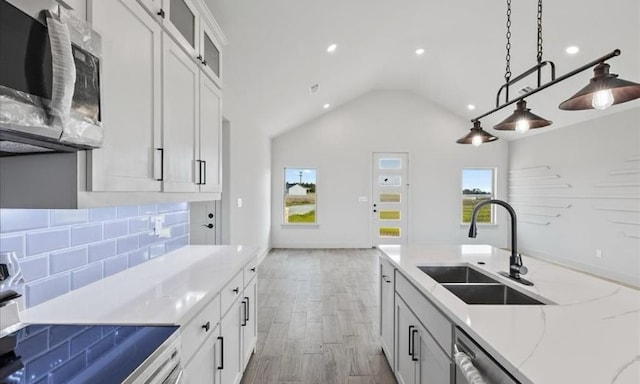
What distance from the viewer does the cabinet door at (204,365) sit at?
4.20ft

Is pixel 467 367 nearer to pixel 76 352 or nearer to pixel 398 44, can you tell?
pixel 76 352

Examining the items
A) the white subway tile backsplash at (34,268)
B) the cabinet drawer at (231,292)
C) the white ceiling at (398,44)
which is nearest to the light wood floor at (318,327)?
the cabinet drawer at (231,292)

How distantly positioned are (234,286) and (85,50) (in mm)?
1356

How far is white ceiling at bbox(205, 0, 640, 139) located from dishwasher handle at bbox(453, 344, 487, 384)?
2.53 meters

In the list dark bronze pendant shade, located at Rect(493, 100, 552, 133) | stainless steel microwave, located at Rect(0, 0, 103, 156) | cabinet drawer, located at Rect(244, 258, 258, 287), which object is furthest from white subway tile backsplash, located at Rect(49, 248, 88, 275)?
dark bronze pendant shade, located at Rect(493, 100, 552, 133)

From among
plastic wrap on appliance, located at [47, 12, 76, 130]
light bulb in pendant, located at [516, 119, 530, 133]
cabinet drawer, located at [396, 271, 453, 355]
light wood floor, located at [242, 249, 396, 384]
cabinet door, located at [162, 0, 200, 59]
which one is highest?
cabinet door, located at [162, 0, 200, 59]

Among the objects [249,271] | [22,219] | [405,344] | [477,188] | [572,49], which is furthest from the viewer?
[477,188]

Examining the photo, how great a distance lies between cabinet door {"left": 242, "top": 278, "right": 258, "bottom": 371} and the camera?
2.16 meters

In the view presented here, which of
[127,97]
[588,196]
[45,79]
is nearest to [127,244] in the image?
[127,97]

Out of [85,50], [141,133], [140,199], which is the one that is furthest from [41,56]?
[140,199]

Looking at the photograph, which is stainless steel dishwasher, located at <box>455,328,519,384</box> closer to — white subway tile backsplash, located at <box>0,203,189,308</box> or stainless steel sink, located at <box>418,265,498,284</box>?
stainless steel sink, located at <box>418,265,498,284</box>

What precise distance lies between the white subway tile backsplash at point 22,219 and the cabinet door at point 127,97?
0.37 m

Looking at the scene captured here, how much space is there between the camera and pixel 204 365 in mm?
1424

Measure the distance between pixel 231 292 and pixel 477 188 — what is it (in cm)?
691
